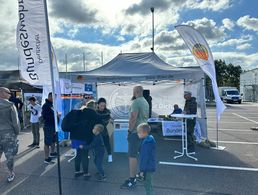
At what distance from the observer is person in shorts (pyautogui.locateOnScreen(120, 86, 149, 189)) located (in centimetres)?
477

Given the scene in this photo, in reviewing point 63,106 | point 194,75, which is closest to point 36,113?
point 63,106

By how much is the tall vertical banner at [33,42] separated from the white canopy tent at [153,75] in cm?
425

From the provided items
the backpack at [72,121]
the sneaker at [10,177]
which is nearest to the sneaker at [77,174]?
the backpack at [72,121]

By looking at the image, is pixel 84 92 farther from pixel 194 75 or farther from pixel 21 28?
pixel 21 28

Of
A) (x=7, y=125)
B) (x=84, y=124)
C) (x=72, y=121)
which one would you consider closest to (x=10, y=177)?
(x=7, y=125)

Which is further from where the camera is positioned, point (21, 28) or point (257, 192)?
point (257, 192)

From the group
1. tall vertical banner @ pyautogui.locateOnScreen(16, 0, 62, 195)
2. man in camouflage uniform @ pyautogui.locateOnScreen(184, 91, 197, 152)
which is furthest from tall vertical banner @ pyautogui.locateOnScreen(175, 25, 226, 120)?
tall vertical banner @ pyautogui.locateOnScreen(16, 0, 62, 195)

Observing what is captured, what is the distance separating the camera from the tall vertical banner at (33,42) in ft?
13.0

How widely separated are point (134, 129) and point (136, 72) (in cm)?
411

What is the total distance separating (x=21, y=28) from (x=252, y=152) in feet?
22.1

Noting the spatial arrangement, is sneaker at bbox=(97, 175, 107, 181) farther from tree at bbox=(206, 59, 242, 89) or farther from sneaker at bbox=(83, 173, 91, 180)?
tree at bbox=(206, 59, 242, 89)

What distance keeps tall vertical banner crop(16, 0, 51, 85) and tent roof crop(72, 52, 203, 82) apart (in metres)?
4.26

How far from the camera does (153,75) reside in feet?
27.2

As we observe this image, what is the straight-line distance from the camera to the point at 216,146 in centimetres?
798
